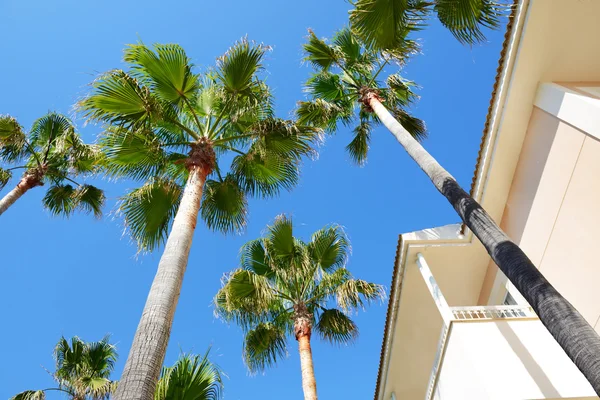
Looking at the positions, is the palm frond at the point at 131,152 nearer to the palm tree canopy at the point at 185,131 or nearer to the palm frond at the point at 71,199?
the palm tree canopy at the point at 185,131

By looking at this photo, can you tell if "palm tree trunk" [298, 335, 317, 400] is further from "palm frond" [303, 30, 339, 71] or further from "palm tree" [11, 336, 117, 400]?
"palm frond" [303, 30, 339, 71]

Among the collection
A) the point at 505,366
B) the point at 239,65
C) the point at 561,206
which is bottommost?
the point at 505,366

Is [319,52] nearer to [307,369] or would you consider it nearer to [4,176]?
[307,369]

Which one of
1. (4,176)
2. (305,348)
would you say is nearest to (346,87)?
(305,348)

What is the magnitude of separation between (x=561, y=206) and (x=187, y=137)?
7002 mm

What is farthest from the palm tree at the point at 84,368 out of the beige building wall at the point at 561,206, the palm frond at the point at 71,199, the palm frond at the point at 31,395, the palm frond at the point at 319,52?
the beige building wall at the point at 561,206

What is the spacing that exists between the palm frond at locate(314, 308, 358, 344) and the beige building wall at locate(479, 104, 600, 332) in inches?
178

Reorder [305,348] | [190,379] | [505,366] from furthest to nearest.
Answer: [305,348]
[505,366]
[190,379]

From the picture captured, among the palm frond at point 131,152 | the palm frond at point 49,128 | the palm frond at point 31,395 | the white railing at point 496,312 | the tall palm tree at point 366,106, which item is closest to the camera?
the tall palm tree at point 366,106

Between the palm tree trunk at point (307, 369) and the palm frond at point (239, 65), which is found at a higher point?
the palm frond at point (239, 65)

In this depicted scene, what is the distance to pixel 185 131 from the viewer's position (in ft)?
25.9

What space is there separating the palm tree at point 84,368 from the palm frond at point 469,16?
452 inches

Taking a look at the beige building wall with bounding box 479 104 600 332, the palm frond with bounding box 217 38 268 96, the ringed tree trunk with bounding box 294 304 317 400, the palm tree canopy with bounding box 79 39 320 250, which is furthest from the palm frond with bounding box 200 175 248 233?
the beige building wall with bounding box 479 104 600 332

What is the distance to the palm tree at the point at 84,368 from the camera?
11.2 meters
